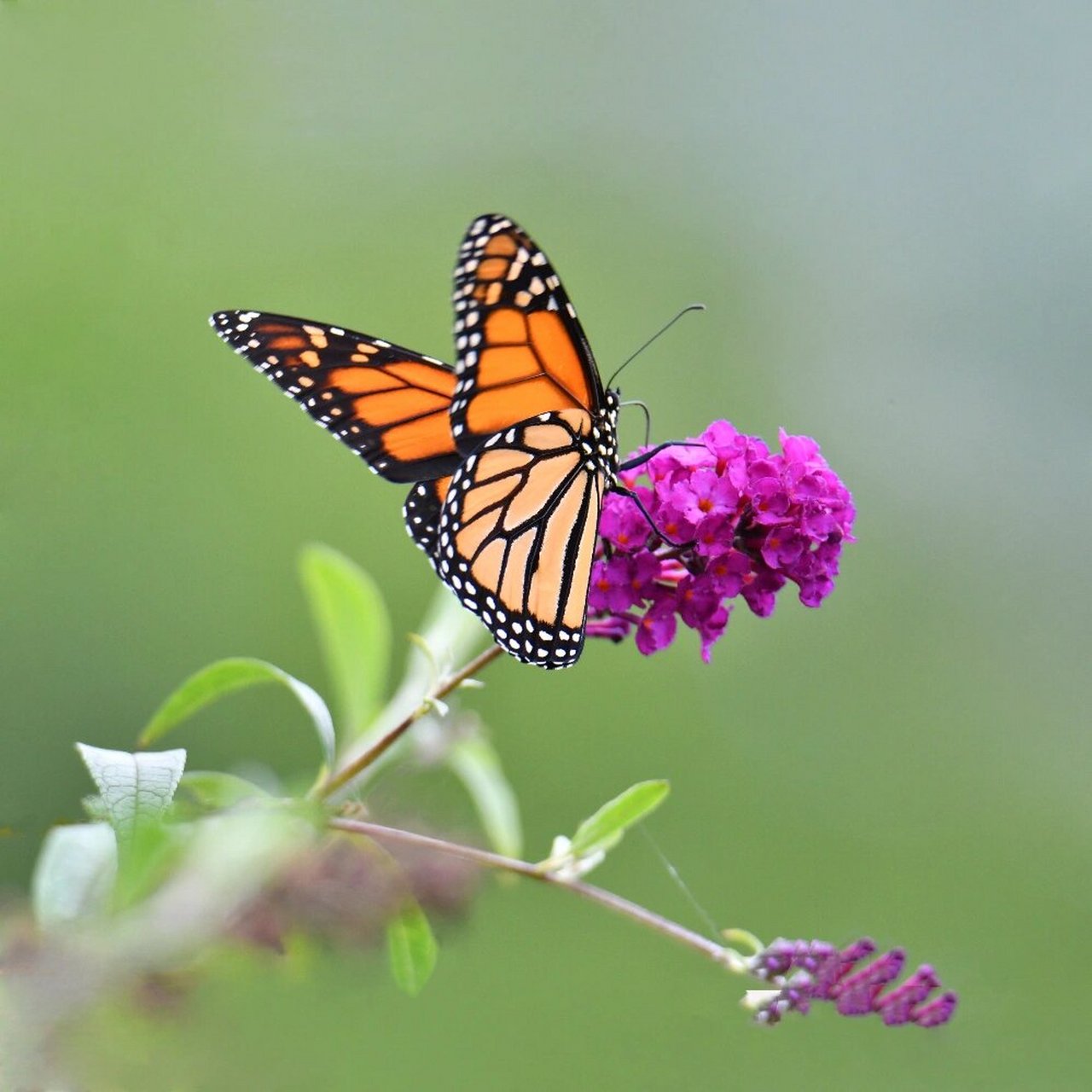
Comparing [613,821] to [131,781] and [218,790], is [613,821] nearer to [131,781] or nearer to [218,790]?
[218,790]

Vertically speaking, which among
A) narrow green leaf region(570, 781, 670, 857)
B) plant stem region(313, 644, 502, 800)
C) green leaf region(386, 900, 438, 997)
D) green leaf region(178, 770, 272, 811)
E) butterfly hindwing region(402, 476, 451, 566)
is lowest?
green leaf region(386, 900, 438, 997)

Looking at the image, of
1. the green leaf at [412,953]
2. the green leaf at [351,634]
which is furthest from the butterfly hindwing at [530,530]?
the green leaf at [412,953]

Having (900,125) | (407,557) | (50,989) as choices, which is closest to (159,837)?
(50,989)

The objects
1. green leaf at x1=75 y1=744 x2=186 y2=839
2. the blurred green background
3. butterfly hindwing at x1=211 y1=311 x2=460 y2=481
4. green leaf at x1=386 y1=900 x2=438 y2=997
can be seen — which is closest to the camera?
green leaf at x1=75 y1=744 x2=186 y2=839

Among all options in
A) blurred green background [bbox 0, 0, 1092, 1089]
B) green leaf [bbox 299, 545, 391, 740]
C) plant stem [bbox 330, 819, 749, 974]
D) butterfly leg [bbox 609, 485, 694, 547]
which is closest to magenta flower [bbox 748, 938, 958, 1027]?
plant stem [bbox 330, 819, 749, 974]

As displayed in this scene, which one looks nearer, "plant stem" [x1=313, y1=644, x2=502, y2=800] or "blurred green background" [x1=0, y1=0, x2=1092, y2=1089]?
"plant stem" [x1=313, y1=644, x2=502, y2=800]

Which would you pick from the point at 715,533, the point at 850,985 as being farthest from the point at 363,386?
the point at 850,985

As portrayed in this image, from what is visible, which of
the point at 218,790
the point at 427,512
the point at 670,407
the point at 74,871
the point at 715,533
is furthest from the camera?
the point at 670,407

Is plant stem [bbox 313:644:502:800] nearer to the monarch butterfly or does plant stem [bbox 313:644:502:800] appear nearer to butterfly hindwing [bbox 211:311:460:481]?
the monarch butterfly
